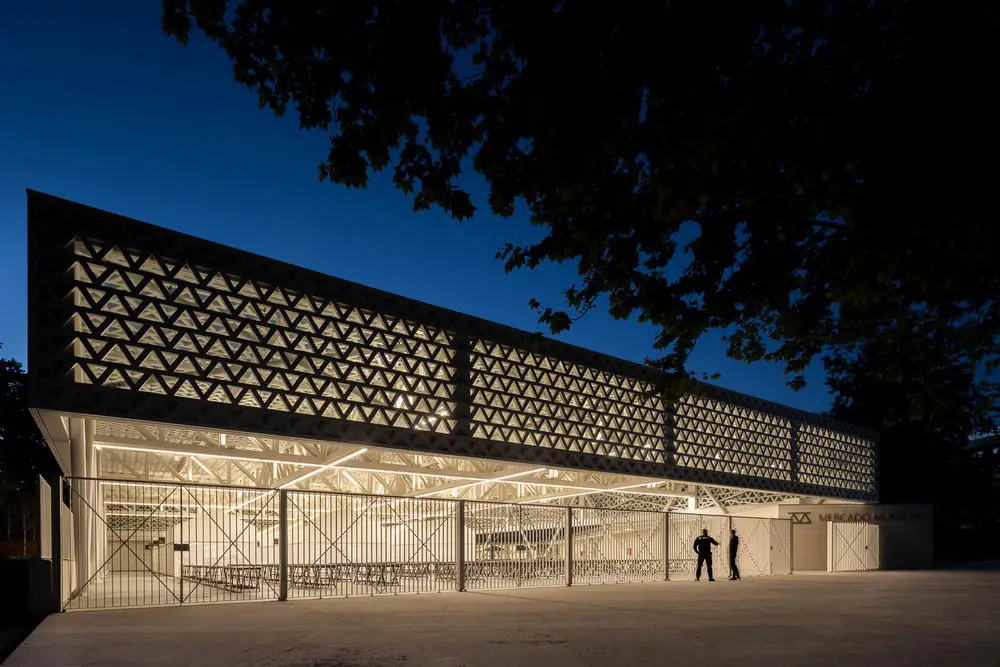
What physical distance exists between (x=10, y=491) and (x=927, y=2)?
56786mm

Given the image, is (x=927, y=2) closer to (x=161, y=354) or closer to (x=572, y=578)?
(x=572, y=578)

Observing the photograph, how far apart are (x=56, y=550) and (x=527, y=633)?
787 cm

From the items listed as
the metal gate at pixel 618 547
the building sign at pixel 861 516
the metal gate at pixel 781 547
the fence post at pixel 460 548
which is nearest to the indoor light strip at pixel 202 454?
the metal gate at pixel 618 547

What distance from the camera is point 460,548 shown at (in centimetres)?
1756

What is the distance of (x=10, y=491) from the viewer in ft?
164

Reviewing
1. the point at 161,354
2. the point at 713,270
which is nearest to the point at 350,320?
the point at 161,354

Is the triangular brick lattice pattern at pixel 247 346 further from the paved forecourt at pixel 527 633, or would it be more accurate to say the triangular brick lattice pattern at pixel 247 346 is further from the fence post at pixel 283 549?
the paved forecourt at pixel 527 633

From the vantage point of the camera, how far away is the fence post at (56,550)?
1255cm

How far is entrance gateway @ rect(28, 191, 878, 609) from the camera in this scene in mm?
18250

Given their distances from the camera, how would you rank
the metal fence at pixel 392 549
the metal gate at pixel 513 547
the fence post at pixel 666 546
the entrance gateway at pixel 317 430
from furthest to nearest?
the fence post at pixel 666 546
the metal gate at pixel 513 547
the entrance gateway at pixel 317 430
the metal fence at pixel 392 549

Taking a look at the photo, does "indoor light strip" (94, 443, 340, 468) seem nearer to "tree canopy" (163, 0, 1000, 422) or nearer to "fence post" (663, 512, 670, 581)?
"fence post" (663, 512, 670, 581)

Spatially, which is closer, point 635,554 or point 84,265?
point 84,265

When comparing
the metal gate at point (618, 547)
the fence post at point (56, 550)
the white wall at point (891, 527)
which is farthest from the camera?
the white wall at point (891, 527)

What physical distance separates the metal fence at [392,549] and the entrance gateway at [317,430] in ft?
0.30
